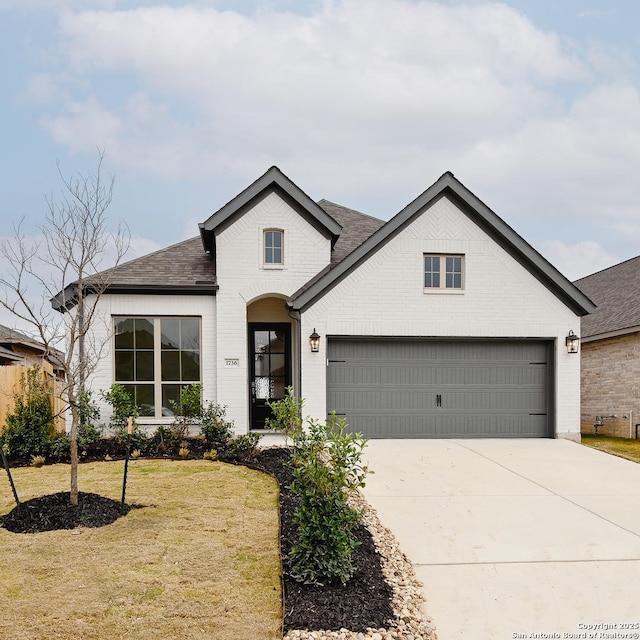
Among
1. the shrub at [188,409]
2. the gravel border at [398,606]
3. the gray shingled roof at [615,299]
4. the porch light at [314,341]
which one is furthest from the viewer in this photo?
the gray shingled roof at [615,299]

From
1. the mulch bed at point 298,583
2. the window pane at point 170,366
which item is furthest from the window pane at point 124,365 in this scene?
the mulch bed at point 298,583

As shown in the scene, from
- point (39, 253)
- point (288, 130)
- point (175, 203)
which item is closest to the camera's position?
point (39, 253)

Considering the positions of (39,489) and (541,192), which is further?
(541,192)

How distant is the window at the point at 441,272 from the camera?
39.3 feet

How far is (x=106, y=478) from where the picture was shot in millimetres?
8320

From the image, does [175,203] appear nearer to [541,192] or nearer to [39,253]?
[39,253]

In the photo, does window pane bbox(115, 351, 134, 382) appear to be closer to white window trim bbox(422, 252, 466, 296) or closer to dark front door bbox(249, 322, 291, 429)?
dark front door bbox(249, 322, 291, 429)

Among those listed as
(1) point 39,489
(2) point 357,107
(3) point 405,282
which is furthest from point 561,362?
(1) point 39,489

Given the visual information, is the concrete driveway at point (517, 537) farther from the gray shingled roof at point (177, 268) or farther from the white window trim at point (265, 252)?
the gray shingled roof at point (177, 268)

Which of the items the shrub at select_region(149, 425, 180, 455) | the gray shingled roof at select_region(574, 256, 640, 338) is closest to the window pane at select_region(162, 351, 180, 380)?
the shrub at select_region(149, 425, 180, 455)

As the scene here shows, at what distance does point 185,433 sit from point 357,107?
9370 mm

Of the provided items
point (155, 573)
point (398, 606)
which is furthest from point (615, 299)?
point (155, 573)

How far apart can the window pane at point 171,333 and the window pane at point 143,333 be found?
281 mm

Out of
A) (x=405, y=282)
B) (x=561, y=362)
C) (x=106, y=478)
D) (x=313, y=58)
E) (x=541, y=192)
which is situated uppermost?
(x=313, y=58)
